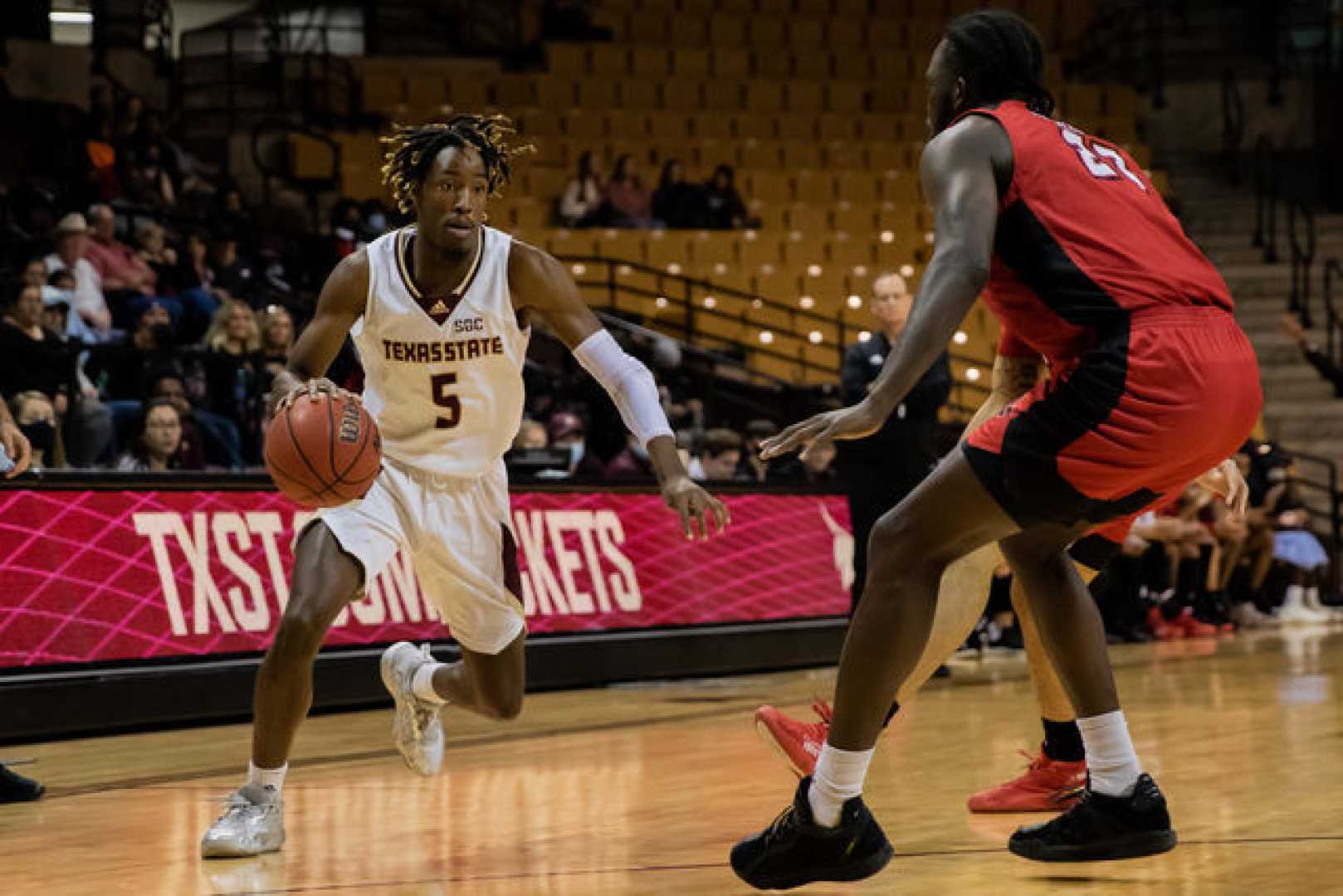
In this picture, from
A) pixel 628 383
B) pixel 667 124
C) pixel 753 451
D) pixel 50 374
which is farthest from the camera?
pixel 667 124

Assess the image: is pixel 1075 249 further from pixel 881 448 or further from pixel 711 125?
pixel 711 125

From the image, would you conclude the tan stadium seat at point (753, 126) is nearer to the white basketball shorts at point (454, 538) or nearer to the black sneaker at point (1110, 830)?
the white basketball shorts at point (454, 538)

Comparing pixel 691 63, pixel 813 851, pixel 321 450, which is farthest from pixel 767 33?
pixel 813 851

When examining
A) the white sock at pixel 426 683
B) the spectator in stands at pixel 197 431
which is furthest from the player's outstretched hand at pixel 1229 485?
the spectator in stands at pixel 197 431

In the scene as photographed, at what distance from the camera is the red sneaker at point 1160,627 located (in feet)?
44.9

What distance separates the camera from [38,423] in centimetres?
882

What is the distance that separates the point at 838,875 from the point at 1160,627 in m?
10.2

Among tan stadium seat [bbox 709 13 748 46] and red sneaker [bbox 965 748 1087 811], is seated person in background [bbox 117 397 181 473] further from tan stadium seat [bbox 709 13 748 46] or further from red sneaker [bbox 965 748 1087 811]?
tan stadium seat [bbox 709 13 748 46]

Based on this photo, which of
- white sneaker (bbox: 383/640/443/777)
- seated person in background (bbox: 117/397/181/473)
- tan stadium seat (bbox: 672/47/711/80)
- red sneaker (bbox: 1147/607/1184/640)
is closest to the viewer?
white sneaker (bbox: 383/640/443/777)

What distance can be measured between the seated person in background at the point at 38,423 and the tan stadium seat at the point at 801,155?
12.0 metres

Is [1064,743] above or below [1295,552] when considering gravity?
above

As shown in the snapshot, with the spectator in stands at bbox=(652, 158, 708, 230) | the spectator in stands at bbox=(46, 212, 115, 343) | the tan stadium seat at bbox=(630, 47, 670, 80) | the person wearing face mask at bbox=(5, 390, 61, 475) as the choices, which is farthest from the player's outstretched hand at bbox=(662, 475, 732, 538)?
the tan stadium seat at bbox=(630, 47, 670, 80)

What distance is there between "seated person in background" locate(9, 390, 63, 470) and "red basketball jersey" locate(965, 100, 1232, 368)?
5.56m

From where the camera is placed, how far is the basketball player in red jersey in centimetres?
404
